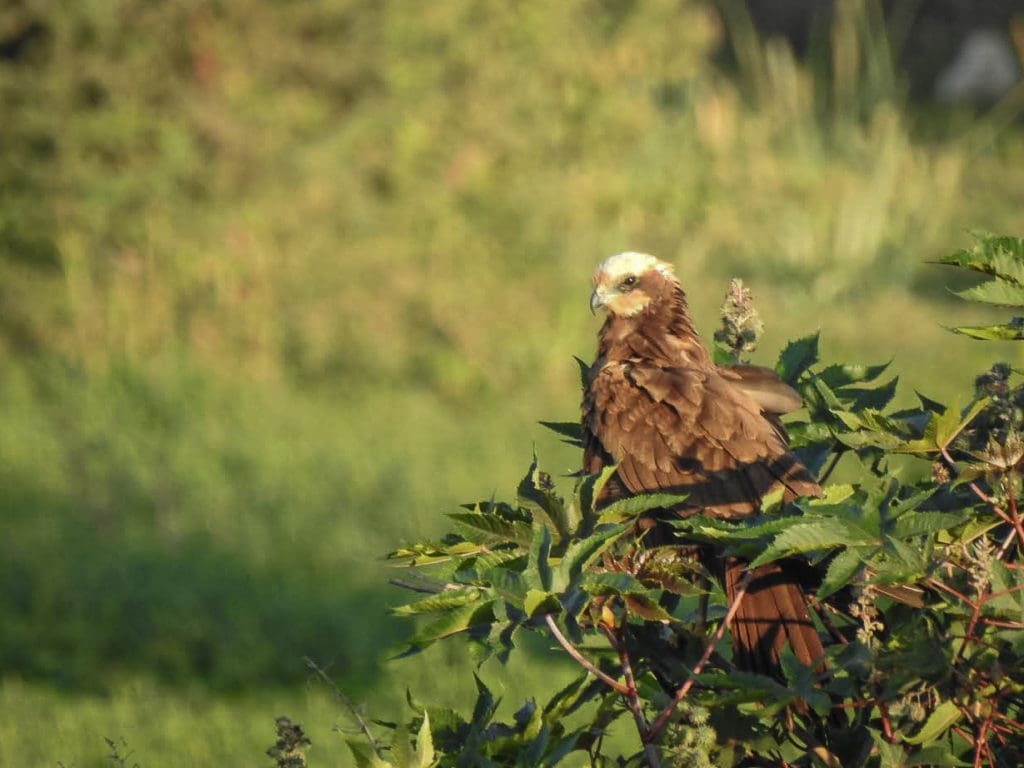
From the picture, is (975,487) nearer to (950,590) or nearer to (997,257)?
(950,590)

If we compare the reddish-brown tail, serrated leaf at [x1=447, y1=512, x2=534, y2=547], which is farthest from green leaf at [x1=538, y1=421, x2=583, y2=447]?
serrated leaf at [x1=447, y1=512, x2=534, y2=547]

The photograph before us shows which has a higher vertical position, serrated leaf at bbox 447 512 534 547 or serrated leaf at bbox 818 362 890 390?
serrated leaf at bbox 818 362 890 390

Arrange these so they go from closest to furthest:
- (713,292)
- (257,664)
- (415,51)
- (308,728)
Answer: (308,728)
(257,664)
(415,51)
(713,292)

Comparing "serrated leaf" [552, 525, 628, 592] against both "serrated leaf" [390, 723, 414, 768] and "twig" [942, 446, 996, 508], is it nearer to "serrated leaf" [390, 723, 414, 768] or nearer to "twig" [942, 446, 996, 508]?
"serrated leaf" [390, 723, 414, 768]

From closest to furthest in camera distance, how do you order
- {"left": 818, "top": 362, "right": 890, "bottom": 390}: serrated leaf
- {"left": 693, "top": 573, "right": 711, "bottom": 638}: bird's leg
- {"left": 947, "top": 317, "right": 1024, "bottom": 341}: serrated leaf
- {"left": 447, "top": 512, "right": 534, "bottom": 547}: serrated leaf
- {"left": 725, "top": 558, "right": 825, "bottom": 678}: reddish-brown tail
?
1. {"left": 447, "top": 512, "right": 534, "bottom": 547}: serrated leaf
2. {"left": 947, "top": 317, "right": 1024, "bottom": 341}: serrated leaf
3. {"left": 693, "top": 573, "right": 711, "bottom": 638}: bird's leg
4. {"left": 725, "top": 558, "right": 825, "bottom": 678}: reddish-brown tail
5. {"left": 818, "top": 362, "right": 890, "bottom": 390}: serrated leaf

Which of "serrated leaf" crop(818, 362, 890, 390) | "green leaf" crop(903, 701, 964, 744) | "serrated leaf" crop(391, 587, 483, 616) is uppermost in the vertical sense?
"serrated leaf" crop(818, 362, 890, 390)

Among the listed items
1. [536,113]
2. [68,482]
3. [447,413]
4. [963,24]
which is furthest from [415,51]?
[963,24]

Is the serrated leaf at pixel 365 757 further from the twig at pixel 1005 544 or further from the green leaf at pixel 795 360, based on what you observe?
the green leaf at pixel 795 360

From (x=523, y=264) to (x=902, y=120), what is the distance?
252 inches

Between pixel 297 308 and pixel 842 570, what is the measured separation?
24.3ft

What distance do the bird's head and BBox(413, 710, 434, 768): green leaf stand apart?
2.19 m

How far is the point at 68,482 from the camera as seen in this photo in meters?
7.46

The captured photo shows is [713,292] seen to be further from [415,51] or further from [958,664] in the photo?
[958,664]

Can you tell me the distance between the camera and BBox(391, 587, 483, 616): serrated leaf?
2.11 metres
